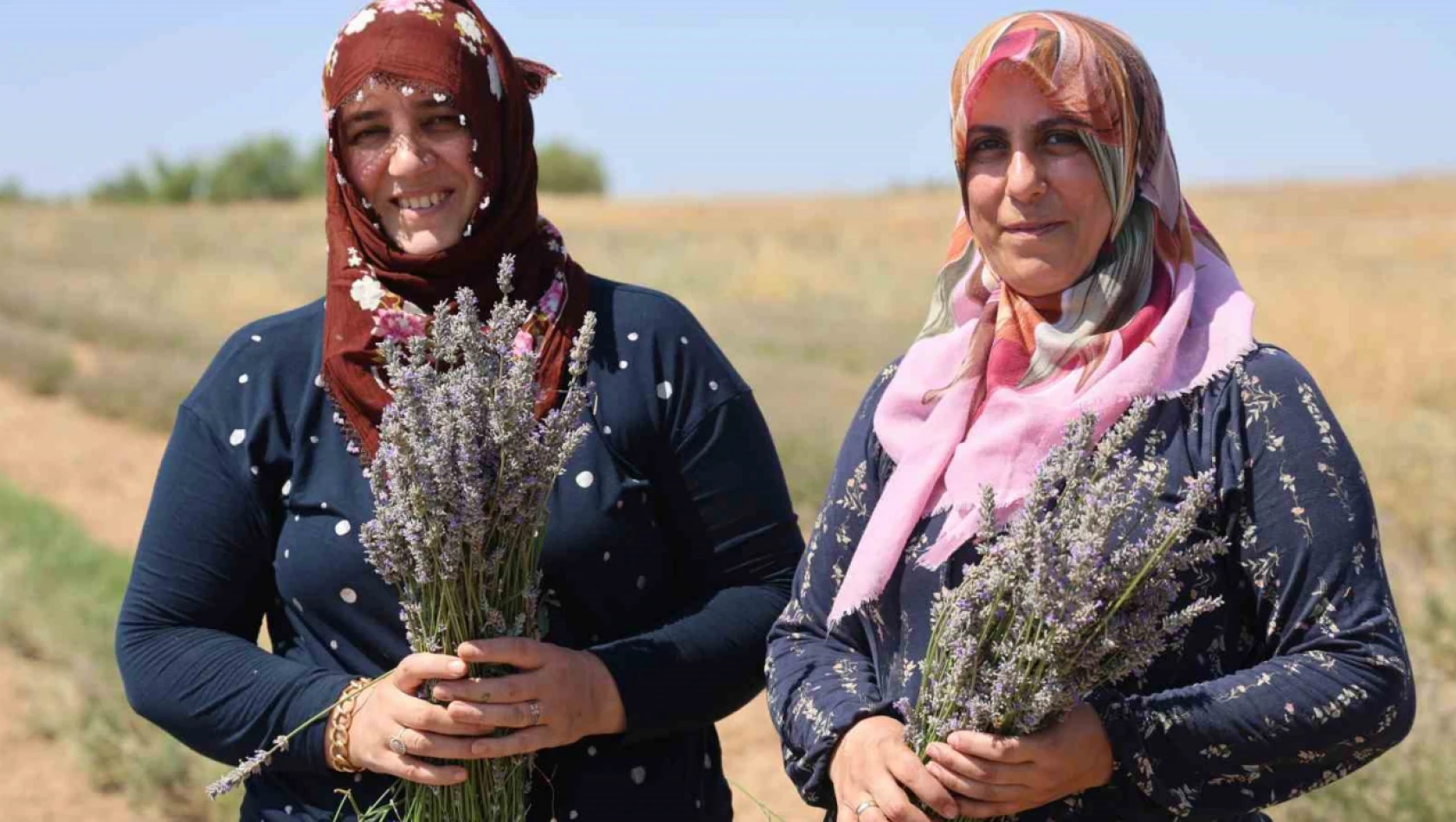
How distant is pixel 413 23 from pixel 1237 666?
1.57m

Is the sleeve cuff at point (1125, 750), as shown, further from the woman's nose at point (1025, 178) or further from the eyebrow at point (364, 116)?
the eyebrow at point (364, 116)

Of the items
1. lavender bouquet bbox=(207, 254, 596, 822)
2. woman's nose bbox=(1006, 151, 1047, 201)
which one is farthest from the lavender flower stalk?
woman's nose bbox=(1006, 151, 1047, 201)

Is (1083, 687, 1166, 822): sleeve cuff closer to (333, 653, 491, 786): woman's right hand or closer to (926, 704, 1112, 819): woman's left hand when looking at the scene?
(926, 704, 1112, 819): woman's left hand

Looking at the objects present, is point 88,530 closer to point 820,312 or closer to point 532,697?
point 532,697

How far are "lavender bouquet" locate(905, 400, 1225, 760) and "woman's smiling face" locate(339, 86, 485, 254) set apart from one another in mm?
1053

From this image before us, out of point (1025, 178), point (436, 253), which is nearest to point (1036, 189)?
point (1025, 178)

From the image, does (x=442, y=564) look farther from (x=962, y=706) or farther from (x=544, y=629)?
(x=962, y=706)

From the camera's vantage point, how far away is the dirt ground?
6.46 metres

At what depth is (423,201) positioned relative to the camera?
8.73ft

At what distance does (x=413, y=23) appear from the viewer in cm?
265

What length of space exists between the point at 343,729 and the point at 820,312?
61.8 ft

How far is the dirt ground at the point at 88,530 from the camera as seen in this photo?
21.2ft

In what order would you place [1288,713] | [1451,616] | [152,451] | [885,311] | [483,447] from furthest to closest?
[885,311] → [152,451] → [1451,616] → [483,447] → [1288,713]

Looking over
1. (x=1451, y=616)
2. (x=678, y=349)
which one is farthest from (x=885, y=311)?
(x=678, y=349)
